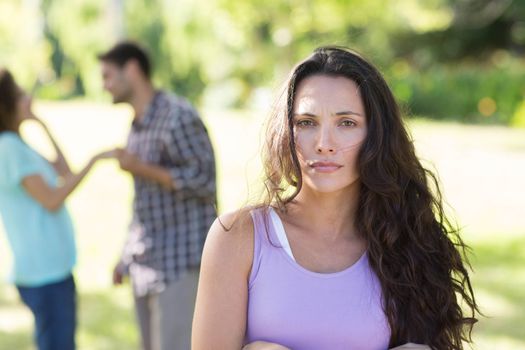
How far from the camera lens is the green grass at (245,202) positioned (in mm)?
5438

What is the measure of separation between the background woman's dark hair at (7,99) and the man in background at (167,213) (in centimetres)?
49

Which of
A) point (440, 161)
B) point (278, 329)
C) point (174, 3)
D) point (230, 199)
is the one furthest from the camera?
point (174, 3)

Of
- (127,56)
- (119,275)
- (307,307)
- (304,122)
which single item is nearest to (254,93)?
(127,56)

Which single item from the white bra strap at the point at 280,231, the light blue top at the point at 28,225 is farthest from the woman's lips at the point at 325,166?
the light blue top at the point at 28,225

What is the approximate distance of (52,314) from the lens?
3.51m

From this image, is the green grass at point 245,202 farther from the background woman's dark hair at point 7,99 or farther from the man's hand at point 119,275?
the background woman's dark hair at point 7,99

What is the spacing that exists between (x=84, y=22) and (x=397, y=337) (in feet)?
65.9

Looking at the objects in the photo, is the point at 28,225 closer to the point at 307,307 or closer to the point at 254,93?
the point at 307,307

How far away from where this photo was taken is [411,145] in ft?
6.57

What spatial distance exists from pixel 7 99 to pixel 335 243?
6.92 ft

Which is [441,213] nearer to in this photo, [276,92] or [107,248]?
[276,92]

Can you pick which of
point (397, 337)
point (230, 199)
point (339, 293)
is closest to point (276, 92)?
point (339, 293)

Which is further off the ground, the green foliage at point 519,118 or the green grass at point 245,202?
the green foliage at point 519,118

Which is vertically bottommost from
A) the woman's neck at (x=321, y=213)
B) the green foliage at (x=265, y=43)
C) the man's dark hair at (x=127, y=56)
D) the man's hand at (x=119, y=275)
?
the man's hand at (x=119, y=275)
